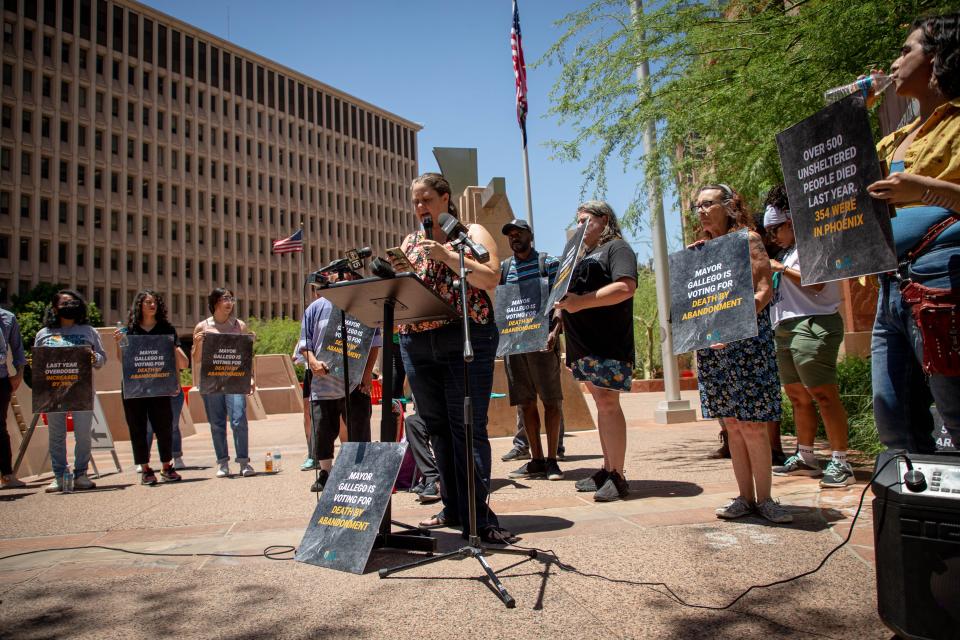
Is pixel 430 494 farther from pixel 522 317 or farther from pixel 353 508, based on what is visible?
pixel 353 508

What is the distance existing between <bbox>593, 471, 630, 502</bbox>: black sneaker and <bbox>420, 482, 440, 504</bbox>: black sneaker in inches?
51.1

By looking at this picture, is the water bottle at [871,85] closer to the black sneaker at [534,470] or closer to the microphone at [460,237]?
the microphone at [460,237]

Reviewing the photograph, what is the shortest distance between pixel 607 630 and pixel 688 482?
3341mm

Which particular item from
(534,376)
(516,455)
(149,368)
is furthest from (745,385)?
(149,368)

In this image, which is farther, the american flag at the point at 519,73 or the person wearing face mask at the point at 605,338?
the american flag at the point at 519,73

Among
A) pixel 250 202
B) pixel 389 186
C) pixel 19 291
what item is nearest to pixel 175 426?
pixel 19 291

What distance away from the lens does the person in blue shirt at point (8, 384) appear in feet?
23.9

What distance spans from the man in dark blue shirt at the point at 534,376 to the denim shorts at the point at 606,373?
1.41m

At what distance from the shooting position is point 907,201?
8.38 ft

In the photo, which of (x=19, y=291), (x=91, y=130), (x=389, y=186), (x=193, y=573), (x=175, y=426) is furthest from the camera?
(x=389, y=186)

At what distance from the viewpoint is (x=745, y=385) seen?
419cm

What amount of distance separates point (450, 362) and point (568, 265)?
1.05 meters

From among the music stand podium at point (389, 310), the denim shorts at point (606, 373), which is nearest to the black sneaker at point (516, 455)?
the denim shorts at point (606, 373)

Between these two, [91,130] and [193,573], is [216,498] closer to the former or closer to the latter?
[193,573]
